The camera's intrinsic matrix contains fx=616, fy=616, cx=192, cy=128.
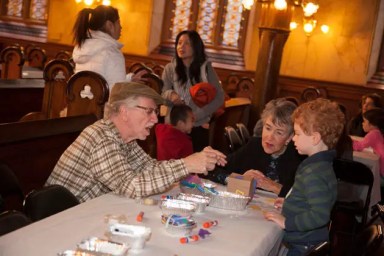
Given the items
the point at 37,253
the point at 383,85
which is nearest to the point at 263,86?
the point at 383,85

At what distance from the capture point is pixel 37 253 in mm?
1813

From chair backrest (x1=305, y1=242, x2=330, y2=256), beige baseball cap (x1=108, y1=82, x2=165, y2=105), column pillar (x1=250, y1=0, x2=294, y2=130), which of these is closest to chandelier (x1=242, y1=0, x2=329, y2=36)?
column pillar (x1=250, y1=0, x2=294, y2=130)

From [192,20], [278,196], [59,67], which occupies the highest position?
[192,20]

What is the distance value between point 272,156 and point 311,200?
3.58 ft

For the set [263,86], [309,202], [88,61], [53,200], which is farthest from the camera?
[263,86]

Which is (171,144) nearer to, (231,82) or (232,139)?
(232,139)

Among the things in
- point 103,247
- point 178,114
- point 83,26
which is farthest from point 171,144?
point 103,247

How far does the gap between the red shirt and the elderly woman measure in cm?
66

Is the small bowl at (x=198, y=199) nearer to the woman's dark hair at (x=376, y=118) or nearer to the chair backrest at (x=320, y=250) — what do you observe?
the chair backrest at (x=320, y=250)

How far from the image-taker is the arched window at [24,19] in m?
13.8

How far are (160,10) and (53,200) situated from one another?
10221mm

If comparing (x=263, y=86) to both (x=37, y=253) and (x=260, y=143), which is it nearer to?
(x=260, y=143)

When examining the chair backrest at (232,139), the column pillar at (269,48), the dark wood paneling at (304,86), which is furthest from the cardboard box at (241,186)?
the dark wood paneling at (304,86)

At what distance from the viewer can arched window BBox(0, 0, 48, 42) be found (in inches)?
543
